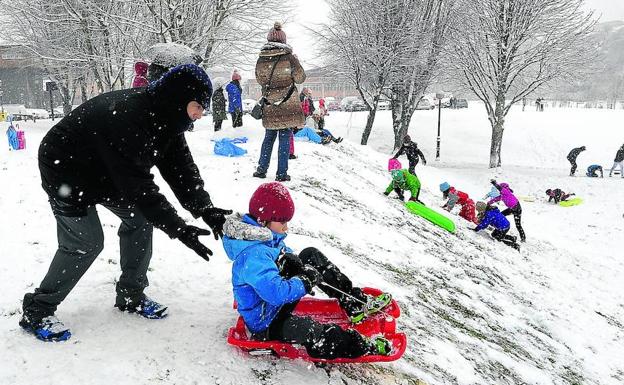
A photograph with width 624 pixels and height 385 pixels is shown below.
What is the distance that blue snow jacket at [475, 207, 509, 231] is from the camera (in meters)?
9.99

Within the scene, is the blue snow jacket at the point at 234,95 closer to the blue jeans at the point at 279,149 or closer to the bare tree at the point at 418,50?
the blue jeans at the point at 279,149

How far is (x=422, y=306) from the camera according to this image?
16.0 ft

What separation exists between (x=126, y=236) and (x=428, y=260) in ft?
15.6

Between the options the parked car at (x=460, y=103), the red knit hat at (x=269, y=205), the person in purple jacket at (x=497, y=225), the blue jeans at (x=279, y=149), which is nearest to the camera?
the red knit hat at (x=269, y=205)

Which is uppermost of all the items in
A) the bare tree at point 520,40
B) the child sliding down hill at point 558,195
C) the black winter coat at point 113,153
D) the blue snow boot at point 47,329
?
the bare tree at point 520,40

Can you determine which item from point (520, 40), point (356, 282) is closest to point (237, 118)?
point (356, 282)

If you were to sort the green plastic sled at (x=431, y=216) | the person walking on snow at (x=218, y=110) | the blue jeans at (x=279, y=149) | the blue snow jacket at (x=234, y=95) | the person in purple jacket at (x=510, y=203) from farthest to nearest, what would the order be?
the person walking on snow at (x=218, y=110) < the blue snow jacket at (x=234, y=95) < the person in purple jacket at (x=510, y=203) < the green plastic sled at (x=431, y=216) < the blue jeans at (x=279, y=149)

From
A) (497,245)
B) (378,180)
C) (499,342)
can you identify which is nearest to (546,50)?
(378,180)

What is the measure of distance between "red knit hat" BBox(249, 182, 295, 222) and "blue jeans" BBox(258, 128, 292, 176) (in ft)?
14.8

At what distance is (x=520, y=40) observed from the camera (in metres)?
19.4

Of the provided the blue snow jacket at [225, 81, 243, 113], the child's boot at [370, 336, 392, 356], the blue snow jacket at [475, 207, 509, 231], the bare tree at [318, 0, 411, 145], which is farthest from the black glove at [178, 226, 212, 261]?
the bare tree at [318, 0, 411, 145]

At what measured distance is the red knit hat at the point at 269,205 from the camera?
3.14 m

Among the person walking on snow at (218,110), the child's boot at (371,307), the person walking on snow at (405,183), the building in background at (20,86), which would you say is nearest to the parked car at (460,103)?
the person walking on snow at (218,110)

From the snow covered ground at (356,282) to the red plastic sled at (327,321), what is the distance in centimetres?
10
